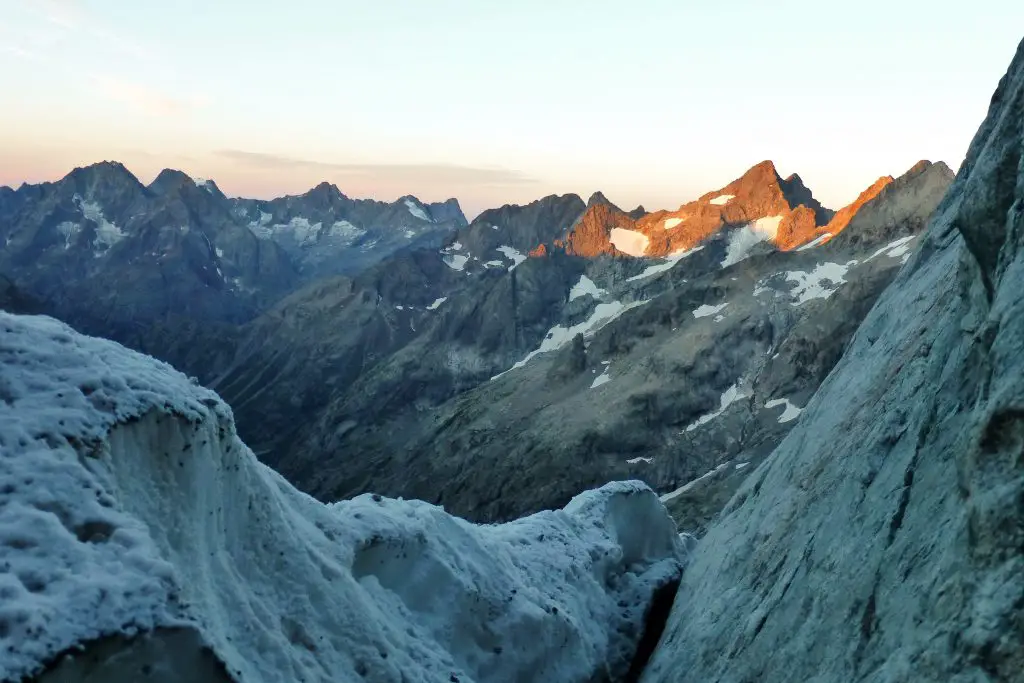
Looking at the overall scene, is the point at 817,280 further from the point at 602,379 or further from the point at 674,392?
the point at 602,379

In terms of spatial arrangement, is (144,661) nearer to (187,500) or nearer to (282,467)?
(187,500)

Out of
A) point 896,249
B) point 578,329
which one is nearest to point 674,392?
point 896,249

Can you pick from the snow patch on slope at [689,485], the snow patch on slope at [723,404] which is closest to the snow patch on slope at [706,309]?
the snow patch on slope at [723,404]

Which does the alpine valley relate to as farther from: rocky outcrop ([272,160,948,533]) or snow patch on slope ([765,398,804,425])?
snow patch on slope ([765,398,804,425])

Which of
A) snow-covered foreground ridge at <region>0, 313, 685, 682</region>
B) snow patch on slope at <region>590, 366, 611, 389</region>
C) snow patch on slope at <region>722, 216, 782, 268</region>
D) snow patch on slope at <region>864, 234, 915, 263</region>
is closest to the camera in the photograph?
Answer: snow-covered foreground ridge at <region>0, 313, 685, 682</region>

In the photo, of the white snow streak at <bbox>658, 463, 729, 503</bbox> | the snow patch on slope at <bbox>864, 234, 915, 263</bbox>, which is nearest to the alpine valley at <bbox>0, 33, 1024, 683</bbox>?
the white snow streak at <bbox>658, 463, 729, 503</bbox>

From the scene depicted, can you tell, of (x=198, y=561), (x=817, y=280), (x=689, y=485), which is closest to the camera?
(x=198, y=561)
